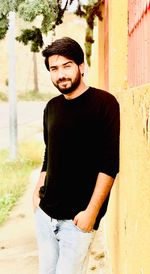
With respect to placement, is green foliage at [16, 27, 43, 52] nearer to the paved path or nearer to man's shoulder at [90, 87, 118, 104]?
man's shoulder at [90, 87, 118, 104]

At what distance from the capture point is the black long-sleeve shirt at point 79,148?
8.96 ft

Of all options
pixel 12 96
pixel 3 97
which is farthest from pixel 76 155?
pixel 3 97

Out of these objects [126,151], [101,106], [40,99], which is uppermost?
[101,106]

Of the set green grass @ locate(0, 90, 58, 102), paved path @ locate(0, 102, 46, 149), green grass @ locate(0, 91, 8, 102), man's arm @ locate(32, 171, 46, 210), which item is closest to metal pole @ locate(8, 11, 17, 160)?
paved path @ locate(0, 102, 46, 149)

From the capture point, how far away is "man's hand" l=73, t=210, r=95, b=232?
2768mm

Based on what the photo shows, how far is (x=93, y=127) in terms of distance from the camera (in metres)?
2.76

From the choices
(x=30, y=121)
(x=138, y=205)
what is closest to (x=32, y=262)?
(x=138, y=205)

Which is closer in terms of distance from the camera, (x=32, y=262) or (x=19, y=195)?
(x=32, y=262)

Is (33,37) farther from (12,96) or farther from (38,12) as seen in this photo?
(12,96)

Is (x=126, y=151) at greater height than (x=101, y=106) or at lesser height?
lesser

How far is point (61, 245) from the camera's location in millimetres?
2975

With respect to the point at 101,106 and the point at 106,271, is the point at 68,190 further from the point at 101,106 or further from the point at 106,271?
the point at 106,271

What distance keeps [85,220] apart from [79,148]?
0.37 m

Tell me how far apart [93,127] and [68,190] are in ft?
1.23
